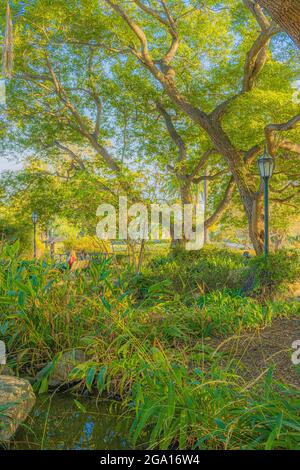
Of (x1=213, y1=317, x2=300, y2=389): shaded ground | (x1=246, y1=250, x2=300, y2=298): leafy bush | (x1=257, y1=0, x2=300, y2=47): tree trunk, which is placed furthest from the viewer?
(x1=246, y1=250, x2=300, y2=298): leafy bush

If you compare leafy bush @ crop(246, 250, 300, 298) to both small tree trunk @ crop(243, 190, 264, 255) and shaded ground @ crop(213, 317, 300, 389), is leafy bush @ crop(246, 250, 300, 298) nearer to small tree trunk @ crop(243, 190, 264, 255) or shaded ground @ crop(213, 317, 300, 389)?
shaded ground @ crop(213, 317, 300, 389)

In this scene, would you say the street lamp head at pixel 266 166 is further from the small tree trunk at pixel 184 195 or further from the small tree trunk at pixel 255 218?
the small tree trunk at pixel 184 195

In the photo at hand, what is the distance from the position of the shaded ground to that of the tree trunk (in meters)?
2.29

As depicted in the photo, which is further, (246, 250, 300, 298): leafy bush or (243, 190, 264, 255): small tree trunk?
(243, 190, 264, 255): small tree trunk

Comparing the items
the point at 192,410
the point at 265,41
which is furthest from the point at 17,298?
the point at 265,41

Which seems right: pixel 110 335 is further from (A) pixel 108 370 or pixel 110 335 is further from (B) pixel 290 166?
(B) pixel 290 166

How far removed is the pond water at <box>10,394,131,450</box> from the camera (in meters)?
2.66

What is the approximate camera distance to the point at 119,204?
461 inches

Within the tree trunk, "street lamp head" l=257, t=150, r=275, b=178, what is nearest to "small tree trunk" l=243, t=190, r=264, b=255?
"street lamp head" l=257, t=150, r=275, b=178

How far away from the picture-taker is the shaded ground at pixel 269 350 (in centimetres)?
360

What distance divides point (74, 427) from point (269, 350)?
2.21 m

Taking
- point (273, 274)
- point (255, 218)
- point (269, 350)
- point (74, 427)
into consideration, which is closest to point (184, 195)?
point (255, 218)

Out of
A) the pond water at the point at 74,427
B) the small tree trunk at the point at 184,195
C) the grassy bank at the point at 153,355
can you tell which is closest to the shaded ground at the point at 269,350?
the grassy bank at the point at 153,355
